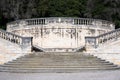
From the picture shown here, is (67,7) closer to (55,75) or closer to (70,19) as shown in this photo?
(70,19)

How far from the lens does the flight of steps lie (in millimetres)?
20875

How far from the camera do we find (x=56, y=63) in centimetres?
2164

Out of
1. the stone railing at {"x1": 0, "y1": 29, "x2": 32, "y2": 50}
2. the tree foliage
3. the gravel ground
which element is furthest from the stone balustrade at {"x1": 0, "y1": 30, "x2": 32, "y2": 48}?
the tree foliage

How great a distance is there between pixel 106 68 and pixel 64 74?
2604mm

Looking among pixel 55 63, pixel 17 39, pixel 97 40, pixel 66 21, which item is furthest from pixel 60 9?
pixel 55 63

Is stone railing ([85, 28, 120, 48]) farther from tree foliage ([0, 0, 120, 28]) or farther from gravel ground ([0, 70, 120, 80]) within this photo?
tree foliage ([0, 0, 120, 28])

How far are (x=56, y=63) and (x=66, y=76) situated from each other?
8.38 feet

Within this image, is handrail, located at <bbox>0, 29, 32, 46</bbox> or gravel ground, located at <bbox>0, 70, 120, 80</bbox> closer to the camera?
gravel ground, located at <bbox>0, 70, 120, 80</bbox>

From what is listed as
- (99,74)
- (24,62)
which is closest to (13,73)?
(24,62)

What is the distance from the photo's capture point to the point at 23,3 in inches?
1628

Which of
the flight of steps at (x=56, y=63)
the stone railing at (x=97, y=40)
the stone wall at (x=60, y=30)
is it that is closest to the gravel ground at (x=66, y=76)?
the flight of steps at (x=56, y=63)

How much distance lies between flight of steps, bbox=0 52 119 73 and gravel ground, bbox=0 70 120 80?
29.3 inches

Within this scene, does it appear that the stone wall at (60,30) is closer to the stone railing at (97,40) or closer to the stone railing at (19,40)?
the stone railing at (19,40)

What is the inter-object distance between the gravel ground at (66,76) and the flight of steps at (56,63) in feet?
2.45
